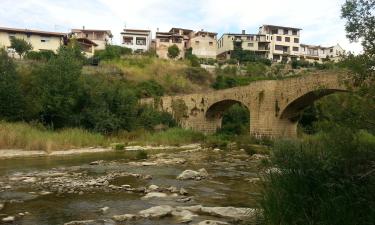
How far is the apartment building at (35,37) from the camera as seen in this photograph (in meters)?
68.3

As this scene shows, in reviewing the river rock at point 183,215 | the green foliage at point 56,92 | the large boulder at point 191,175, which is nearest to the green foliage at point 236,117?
the green foliage at point 56,92

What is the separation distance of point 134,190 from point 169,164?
21.5 feet

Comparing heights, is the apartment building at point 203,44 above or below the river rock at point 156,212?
above

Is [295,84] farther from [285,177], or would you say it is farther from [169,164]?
[285,177]

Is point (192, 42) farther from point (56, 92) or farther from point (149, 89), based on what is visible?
point (56, 92)

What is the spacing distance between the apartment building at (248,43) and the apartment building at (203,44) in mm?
2613

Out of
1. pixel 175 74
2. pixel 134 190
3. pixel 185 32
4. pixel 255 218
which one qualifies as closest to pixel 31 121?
pixel 134 190

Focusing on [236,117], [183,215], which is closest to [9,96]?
[183,215]

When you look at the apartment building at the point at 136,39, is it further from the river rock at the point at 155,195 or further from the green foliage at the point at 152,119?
the river rock at the point at 155,195

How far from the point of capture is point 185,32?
9969 cm

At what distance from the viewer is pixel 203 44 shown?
92.5m

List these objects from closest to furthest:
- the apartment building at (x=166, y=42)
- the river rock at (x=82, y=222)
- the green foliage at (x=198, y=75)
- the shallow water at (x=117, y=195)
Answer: the river rock at (x=82, y=222), the shallow water at (x=117, y=195), the green foliage at (x=198, y=75), the apartment building at (x=166, y=42)

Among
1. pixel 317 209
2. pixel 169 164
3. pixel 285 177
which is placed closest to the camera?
pixel 317 209

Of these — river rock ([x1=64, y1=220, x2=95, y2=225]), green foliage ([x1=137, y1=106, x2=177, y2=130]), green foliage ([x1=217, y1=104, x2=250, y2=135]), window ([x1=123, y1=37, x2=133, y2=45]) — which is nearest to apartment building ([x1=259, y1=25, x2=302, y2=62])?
window ([x1=123, y1=37, x2=133, y2=45])
